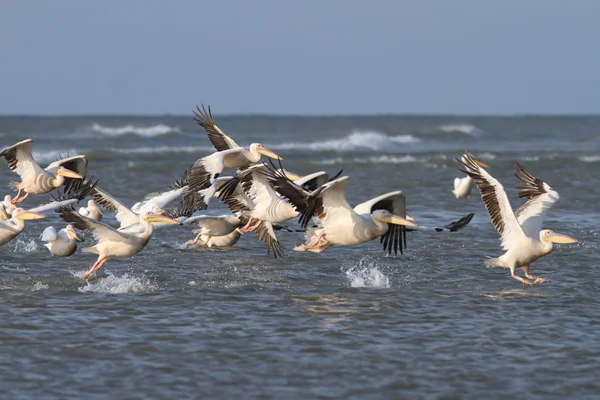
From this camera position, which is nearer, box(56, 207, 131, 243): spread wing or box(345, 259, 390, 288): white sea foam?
box(56, 207, 131, 243): spread wing

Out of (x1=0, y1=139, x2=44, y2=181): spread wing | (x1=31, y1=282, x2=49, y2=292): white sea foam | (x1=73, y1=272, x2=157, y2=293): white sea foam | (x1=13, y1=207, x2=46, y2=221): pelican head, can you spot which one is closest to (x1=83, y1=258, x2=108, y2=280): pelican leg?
(x1=73, y1=272, x2=157, y2=293): white sea foam

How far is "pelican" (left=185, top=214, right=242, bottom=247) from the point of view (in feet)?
41.2

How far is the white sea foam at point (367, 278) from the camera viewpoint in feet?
33.3

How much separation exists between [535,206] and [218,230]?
412 centimetres

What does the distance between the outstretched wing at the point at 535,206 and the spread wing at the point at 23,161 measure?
7.02m

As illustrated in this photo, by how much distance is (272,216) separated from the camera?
38.0 ft

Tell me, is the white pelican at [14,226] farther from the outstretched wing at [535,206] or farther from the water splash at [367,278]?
the outstretched wing at [535,206]

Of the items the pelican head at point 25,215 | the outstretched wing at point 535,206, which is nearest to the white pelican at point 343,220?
the outstretched wing at point 535,206

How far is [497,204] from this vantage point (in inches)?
404

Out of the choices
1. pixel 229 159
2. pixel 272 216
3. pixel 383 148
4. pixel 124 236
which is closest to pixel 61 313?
pixel 124 236

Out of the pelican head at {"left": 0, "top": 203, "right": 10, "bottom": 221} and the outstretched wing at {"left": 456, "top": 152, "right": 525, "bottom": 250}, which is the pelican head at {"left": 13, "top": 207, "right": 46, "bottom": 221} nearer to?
the pelican head at {"left": 0, "top": 203, "right": 10, "bottom": 221}

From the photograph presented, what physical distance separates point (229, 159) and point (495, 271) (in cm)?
374

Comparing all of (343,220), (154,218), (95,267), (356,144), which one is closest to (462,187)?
(343,220)

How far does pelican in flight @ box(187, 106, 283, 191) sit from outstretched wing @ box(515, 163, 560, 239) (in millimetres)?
2788
